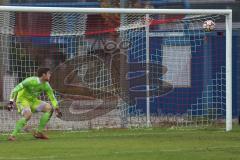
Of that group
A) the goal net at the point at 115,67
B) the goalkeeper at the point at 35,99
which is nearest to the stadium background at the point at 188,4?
the goal net at the point at 115,67

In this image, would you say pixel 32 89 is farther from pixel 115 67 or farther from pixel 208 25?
pixel 208 25

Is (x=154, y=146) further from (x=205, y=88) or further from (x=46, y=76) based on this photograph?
(x=205, y=88)

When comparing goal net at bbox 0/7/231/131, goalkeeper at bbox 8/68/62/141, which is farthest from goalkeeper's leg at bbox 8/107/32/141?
goal net at bbox 0/7/231/131

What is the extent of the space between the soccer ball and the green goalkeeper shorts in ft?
15.9

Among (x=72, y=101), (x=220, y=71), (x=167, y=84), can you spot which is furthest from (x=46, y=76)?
(x=220, y=71)

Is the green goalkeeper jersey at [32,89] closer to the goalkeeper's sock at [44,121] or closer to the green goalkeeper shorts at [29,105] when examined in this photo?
the green goalkeeper shorts at [29,105]

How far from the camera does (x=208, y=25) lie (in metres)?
19.4

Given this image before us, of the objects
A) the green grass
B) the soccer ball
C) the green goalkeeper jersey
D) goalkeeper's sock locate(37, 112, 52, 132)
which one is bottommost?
the green grass

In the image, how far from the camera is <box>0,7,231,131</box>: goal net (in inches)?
760

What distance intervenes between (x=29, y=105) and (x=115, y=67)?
3.44 metres

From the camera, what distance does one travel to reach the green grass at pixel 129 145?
520 inches

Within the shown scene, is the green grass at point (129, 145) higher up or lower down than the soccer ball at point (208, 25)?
lower down

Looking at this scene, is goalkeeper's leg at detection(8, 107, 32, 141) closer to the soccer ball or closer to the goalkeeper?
the goalkeeper

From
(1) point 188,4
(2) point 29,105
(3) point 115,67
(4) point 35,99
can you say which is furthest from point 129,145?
(1) point 188,4
